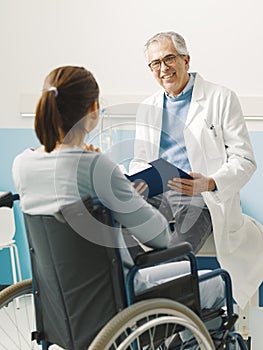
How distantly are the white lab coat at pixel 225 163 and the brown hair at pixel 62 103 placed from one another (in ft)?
3.17

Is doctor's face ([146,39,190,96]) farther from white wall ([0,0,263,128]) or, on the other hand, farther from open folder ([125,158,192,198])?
white wall ([0,0,263,128])

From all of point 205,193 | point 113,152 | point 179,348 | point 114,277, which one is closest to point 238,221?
point 205,193

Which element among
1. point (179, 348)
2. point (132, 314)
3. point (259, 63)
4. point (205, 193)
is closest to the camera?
point (132, 314)

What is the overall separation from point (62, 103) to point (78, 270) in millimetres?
411

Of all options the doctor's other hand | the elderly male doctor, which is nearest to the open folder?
the doctor's other hand

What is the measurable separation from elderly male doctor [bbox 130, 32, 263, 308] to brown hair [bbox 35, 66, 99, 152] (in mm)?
929

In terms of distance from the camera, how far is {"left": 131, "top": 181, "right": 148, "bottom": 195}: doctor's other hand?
81.7 inches

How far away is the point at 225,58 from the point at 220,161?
86cm

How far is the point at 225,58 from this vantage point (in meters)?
3.29

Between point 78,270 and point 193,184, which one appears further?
Answer: point 193,184

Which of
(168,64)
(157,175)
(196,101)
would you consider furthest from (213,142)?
(157,175)

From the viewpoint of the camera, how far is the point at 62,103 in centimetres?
160

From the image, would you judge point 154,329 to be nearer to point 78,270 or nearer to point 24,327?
point 78,270

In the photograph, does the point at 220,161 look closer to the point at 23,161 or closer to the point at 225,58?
the point at 225,58
